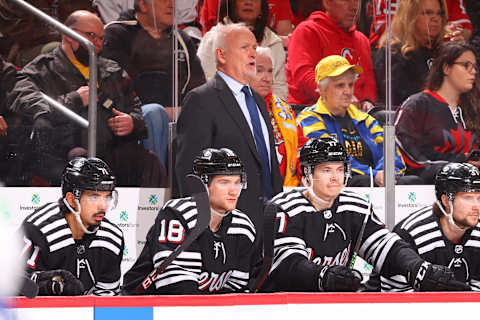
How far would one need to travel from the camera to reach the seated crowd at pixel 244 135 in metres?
3.40

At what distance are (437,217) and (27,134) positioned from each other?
213 centimetres

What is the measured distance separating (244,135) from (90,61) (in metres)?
0.93

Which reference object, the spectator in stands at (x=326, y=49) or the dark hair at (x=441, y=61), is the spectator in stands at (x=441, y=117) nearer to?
the dark hair at (x=441, y=61)

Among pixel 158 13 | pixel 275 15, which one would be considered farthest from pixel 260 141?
pixel 158 13

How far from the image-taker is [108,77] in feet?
13.8

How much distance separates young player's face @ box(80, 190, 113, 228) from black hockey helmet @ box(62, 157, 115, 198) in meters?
0.03

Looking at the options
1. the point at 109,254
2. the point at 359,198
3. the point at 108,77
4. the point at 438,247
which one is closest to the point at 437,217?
the point at 438,247

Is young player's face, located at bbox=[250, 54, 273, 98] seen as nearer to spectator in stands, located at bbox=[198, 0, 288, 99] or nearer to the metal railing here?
spectator in stands, located at bbox=[198, 0, 288, 99]

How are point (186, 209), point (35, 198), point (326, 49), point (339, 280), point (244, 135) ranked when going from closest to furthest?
point (339, 280) < point (186, 209) < point (35, 198) < point (244, 135) < point (326, 49)

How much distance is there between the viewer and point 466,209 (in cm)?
366

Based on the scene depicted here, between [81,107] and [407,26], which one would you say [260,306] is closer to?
[81,107]

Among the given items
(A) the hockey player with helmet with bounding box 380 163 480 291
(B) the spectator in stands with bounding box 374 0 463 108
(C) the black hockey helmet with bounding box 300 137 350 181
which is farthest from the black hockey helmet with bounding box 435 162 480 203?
(B) the spectator in stands with bounding box 374 0 463 108

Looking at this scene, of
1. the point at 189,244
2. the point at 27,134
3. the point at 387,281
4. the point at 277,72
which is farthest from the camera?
the point at 277,72

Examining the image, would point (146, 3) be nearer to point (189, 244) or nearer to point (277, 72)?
point (277, 72)
